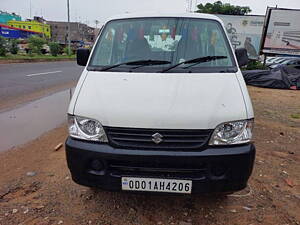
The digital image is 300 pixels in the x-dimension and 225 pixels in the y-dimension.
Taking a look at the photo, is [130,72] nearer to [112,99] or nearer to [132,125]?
[112,99]

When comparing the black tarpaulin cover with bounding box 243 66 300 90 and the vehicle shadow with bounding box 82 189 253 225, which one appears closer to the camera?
the vehicle shadow with bounding box 82 189 253 225

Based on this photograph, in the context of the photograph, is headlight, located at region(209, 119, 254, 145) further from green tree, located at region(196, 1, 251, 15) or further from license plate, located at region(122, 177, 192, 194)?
green tree, located at region(196, 1, 251, 15)

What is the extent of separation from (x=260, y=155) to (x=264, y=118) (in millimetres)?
2929

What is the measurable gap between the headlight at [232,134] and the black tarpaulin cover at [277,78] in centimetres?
1179

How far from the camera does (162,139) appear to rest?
230 cm

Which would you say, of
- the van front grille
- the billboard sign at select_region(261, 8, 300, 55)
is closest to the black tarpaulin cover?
the billboard sign at select_region(261, 8, 300, 55)

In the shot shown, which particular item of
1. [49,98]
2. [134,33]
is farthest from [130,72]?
[49,98]

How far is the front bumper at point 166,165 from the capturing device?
2.27m

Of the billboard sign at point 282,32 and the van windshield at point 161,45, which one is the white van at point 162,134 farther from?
the billboard sign at point 282,32

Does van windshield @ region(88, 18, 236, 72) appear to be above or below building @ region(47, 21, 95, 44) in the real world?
above

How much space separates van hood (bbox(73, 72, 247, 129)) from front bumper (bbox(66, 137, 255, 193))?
0.24 metres

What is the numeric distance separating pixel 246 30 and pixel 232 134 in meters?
16.1

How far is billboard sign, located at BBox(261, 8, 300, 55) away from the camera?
14.5 m

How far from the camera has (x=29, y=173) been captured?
11.7 ft
